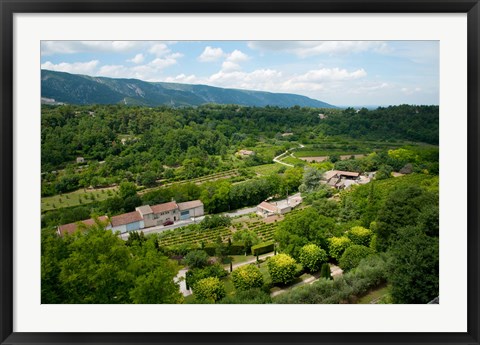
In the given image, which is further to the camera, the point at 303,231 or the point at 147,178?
the point at 147,178

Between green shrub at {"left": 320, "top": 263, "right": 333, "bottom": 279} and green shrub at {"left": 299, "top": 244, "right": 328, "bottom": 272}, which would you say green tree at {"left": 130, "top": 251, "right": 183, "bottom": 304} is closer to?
green shrub at {"left": 320, "top": 263, "right": 333, "bottom": 279}

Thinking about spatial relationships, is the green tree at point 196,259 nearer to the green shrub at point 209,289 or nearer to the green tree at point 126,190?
the green shrub at point 209,289

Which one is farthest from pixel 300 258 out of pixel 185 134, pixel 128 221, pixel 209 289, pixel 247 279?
pixel 185 134

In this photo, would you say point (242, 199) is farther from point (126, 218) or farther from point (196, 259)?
point (126, 218)
